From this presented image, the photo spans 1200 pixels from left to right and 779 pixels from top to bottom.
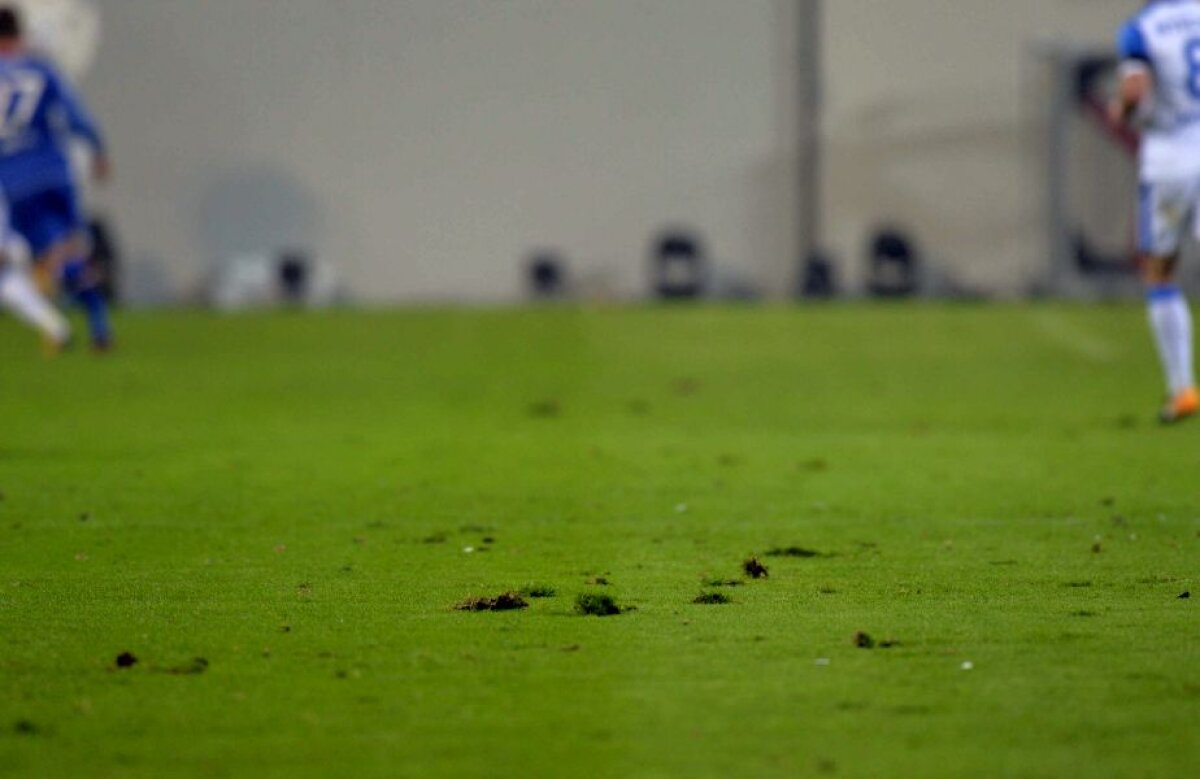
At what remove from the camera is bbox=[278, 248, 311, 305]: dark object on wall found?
76.4 feet

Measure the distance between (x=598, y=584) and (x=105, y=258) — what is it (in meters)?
17.8

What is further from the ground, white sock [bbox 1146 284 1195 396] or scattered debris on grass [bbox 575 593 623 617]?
white sock [bbox 1146 284 1195 396]

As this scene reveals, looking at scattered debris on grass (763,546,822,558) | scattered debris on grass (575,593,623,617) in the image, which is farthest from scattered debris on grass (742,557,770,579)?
scattered debris on grass (575,593,623,617)

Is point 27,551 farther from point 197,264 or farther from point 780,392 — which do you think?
point 197,264

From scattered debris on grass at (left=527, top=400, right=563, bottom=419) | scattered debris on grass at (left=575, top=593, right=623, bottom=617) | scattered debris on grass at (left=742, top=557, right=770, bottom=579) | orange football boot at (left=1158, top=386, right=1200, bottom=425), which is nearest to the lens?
scattered debris on grass at (left=575, top=593, right=623, bottom=617)

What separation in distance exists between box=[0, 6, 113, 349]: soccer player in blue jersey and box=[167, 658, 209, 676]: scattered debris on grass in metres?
9.63

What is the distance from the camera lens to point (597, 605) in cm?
488

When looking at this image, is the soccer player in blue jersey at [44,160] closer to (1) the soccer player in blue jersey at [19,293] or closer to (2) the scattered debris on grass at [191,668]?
(1) the soccer player in blue jersey at [19,293]

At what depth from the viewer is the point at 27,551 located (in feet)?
19.8

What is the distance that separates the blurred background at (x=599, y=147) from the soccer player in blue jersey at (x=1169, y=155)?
1345 cm

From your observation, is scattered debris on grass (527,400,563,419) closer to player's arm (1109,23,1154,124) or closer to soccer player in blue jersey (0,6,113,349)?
soccer player in blue jersey (0,6,113,349)

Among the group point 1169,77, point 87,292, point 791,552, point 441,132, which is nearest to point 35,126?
point 87,292

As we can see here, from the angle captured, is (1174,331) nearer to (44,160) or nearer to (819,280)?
(44,160)

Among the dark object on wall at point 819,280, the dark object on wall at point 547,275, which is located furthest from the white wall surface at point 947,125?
the dark object on wall at point 547,275
